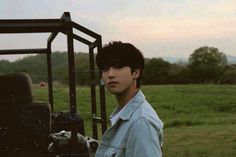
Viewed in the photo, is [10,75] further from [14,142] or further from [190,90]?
[190,90]

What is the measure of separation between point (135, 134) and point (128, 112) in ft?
0.32

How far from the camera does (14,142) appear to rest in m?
3.96

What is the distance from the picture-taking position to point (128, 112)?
1.64 metres

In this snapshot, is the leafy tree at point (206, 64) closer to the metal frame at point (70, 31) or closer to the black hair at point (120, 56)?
the metal frame at point (70, 31)

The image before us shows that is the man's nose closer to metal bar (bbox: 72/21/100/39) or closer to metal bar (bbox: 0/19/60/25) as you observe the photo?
metal bar (bbox: 72/21/100/39)

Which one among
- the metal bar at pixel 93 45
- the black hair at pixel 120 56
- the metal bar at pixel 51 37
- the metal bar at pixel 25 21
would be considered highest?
the metal bar at pixel 25 21

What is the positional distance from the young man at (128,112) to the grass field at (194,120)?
501 centimetres

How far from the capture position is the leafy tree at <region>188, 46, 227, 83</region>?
43250 mm

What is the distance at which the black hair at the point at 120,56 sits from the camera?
5.69 feet

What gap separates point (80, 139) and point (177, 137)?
8056mm

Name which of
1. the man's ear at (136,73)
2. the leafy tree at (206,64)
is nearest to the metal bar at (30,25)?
the man's ear at (136,73)

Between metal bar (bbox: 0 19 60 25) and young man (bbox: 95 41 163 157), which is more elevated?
metal bar (bbox: 0 19 60 25)

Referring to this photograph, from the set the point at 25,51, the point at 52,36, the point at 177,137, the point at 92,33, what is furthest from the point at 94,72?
the point at 177,137

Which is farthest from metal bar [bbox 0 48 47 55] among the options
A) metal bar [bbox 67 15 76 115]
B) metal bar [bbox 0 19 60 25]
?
metal bar [bbox 67 15 76 115]
